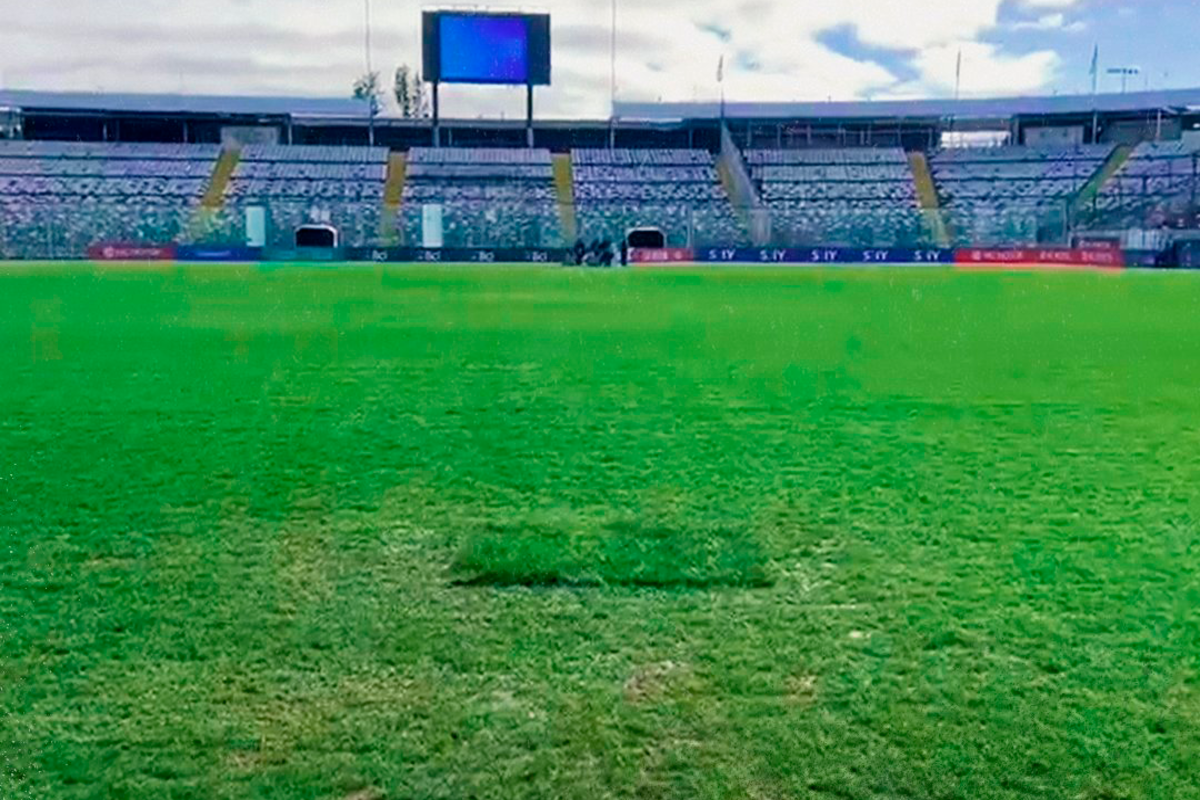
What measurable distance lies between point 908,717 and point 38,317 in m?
17.1

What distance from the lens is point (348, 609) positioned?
4109mm

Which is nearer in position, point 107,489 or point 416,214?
point 107,489

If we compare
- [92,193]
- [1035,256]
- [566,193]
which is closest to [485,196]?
[566,193]

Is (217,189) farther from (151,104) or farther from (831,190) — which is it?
(831,190)

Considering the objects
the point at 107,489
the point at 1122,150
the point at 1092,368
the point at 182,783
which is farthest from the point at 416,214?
the point at 182,783

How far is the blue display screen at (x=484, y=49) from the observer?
61.8m

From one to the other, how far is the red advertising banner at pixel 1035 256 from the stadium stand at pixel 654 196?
10.4m

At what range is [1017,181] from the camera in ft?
205

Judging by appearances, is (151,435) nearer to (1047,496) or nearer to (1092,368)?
(1047,496)

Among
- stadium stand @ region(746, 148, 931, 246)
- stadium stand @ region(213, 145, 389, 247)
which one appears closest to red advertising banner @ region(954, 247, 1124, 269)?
stadium stand @ region(746, 148, 931, 246)

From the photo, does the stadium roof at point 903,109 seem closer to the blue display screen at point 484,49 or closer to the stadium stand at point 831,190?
the stadium stand at point 831,190

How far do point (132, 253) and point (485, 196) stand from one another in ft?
59.4

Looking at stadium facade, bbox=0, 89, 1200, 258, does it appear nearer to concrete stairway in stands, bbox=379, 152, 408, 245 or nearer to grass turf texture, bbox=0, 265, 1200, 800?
concrete stairway in stands, bbox=379, 152, 408, 245

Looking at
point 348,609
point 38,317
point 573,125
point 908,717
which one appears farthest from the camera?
point 573,125
